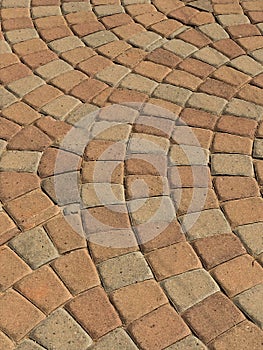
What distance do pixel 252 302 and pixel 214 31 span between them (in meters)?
2.35

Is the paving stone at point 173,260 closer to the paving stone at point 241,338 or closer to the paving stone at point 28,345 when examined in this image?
the paving stone at point 241,338

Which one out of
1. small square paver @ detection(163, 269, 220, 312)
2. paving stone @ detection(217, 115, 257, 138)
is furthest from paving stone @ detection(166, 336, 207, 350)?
paving stone @ detection(217, 115, 257, 138)

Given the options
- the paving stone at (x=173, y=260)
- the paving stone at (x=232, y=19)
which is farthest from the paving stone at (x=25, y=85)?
the paving stone at (x=173, y=260)

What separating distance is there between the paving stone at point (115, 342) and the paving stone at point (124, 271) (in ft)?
0.81

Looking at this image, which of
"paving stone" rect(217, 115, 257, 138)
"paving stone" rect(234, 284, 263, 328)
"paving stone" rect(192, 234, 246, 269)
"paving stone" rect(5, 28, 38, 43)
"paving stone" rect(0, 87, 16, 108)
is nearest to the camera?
Answer: "paving stone" rect(234, 284, 263, 328)

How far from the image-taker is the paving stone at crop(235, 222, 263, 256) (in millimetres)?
3127

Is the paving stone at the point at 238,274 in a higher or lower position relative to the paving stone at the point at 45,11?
lower

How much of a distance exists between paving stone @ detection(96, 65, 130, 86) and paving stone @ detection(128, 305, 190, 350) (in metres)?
1.77

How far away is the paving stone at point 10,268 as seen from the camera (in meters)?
3.00

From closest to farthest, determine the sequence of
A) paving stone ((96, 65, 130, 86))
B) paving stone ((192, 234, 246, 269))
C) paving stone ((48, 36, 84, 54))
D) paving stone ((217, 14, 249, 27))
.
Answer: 1. paving stone ((192, 234, 246, 269))
2. paving stone ((96, 65, 130, 86))
3. paving stone ((48, 36, 84, 54))
4. paving stone ((217, 14, 249, 27))

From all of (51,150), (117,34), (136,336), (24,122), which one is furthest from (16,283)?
(117,34)

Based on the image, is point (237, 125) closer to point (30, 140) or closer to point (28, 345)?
point (30, 140)

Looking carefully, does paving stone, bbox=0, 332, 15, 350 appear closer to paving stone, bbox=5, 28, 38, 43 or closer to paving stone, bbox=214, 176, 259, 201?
paving stone, bbox=214, 176, 259, 201

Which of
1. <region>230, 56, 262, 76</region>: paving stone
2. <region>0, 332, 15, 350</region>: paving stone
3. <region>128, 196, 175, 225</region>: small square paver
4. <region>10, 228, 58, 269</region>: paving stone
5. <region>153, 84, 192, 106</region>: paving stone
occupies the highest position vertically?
<region>153, 84, 192, 106</region>: paving stone
